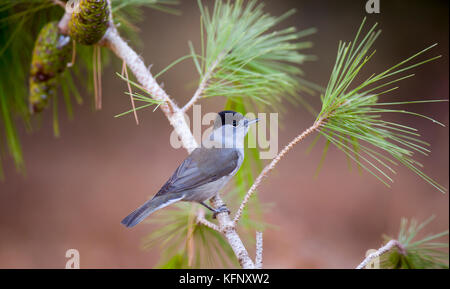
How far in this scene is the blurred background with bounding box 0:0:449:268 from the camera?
5.49ft

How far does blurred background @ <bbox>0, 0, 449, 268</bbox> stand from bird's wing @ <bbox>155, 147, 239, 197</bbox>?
0.97 m

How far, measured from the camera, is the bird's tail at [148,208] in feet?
1.89

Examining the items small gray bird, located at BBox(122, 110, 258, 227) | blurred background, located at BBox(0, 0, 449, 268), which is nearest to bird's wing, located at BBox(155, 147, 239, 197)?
small gray bird, located at BBox(122, 110, 258, 227)

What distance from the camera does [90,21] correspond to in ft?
2.06

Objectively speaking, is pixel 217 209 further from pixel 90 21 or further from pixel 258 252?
pixel 90 21

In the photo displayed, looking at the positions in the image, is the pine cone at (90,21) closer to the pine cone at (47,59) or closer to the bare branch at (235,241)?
the pine cone at (47,59)

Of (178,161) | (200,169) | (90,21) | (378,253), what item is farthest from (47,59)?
(178,161)

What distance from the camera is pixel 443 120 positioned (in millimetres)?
1682

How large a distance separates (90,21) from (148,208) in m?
Answer: 0.31

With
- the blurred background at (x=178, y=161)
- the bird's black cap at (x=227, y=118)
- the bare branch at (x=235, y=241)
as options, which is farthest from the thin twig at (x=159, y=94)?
the blurred background at (x=178, y=161)

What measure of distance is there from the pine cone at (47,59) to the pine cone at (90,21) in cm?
10

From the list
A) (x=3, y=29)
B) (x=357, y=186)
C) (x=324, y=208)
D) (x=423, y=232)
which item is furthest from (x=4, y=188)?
(x=423, y=232)
